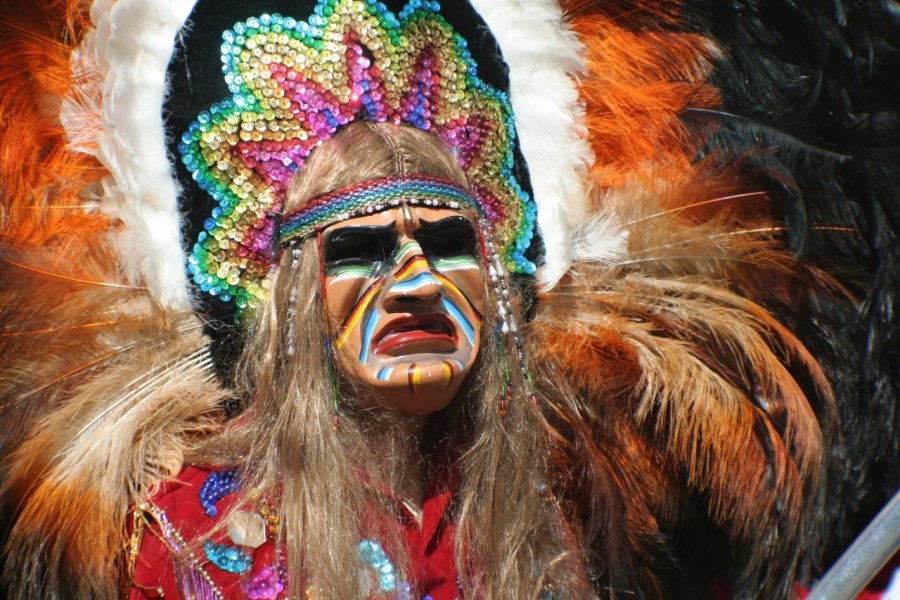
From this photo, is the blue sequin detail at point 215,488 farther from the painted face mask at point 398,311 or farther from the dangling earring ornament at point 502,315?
the dangling earring ornament at point 502,315

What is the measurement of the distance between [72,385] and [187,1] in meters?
0.96

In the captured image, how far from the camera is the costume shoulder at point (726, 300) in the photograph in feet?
8.30

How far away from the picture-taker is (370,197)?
6.91 ft

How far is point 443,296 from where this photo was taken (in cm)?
214

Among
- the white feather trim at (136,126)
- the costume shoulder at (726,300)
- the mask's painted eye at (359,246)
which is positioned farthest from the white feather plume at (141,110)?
the mask's painted eye at (359,246)

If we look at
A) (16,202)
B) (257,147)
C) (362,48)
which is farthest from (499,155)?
(16,202)

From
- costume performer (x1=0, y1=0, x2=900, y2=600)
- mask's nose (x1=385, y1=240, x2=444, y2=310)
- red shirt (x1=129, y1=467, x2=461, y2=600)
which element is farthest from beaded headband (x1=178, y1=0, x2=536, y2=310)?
red shirt (x1=129, y1=467, x2=461, y2=600)

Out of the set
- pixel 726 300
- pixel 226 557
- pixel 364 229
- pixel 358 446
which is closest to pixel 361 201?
pixel 364 229

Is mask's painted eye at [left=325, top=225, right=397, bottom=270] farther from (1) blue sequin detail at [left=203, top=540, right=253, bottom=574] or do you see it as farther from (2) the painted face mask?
(1) blue sequin detail at [left=203, top=540, right=253, bottom=574]

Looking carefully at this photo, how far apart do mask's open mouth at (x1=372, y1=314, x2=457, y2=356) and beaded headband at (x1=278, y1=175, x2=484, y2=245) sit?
0.26 metres

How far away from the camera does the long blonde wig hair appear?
2086mm

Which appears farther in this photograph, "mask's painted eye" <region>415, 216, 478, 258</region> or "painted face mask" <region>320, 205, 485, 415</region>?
"mask's painted eye" <region>415, 216, 478, 258</region>

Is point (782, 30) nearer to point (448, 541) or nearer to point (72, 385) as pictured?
point (448, 541)

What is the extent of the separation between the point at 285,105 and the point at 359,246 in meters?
0.39
